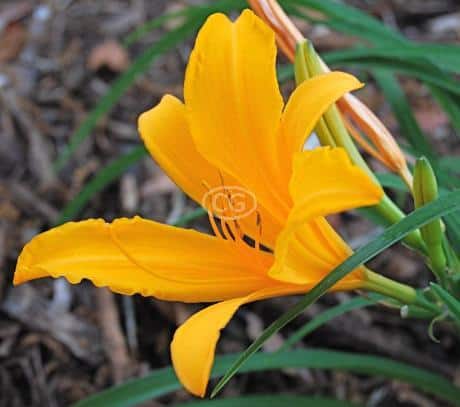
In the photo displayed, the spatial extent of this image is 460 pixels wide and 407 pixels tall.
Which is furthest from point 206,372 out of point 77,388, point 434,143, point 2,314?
point 434,143

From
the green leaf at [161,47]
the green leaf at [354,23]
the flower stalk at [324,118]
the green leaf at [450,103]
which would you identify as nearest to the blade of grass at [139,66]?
the green leaf at [161,47]

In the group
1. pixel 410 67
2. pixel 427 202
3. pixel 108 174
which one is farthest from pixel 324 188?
pixel 108 174

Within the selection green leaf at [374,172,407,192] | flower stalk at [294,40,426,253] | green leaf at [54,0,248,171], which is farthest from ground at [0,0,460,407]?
flower stalk at [294,40,426,253]

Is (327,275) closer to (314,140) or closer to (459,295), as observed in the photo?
(459,295)

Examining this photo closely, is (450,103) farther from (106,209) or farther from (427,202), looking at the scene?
Result: (106,209)

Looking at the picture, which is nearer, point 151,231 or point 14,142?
point 151,231

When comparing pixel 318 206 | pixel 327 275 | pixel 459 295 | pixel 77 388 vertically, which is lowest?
pixel 77 388
